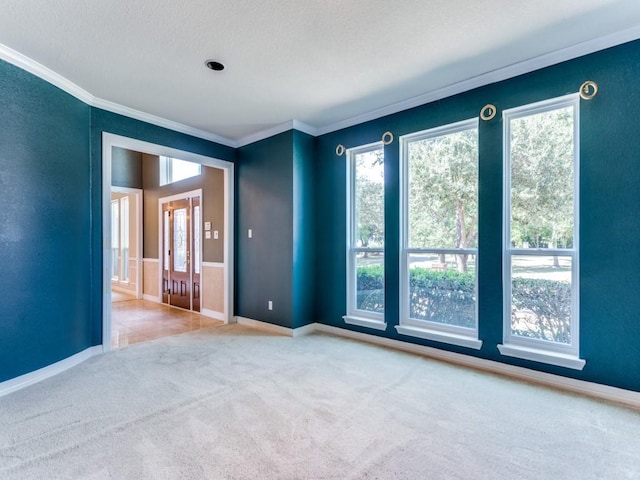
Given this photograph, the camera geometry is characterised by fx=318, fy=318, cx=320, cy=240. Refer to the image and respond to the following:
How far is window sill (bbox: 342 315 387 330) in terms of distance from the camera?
12.5 ft

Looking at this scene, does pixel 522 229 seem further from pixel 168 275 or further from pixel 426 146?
pixel 168 275

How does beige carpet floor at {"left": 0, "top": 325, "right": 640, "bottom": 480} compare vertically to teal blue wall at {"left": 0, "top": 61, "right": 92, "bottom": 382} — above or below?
below

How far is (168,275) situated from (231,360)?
12.4 feet

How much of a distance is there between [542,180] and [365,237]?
195 centimetres

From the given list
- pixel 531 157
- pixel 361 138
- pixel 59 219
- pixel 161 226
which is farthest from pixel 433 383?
pixel 161 226

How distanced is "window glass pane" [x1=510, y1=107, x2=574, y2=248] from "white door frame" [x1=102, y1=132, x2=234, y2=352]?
375cm

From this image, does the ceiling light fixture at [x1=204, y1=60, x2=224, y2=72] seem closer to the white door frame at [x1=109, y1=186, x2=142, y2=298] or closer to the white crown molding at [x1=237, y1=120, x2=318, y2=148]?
the white crown molding at [x1=237, y1=120, x2=318, y2=148]

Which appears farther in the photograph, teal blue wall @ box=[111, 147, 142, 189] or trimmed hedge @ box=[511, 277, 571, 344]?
teal blue wall @ box=[111, 147, 142, 189]

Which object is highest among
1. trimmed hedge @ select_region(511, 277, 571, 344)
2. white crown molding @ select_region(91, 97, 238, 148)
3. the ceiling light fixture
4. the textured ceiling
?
the textured ceiling

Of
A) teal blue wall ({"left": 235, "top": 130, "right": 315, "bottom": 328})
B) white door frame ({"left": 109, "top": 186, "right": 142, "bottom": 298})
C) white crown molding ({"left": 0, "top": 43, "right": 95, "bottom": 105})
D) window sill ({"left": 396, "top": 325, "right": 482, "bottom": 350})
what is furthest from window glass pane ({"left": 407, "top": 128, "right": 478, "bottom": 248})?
white door frame ({"left": 109, "top": 186, "right": 142, "bottom": 298})

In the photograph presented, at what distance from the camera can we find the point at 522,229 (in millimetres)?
2912

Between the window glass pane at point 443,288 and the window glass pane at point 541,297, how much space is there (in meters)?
0.38

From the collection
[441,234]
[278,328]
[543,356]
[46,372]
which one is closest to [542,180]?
[441,234]

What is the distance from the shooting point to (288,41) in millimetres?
2479
